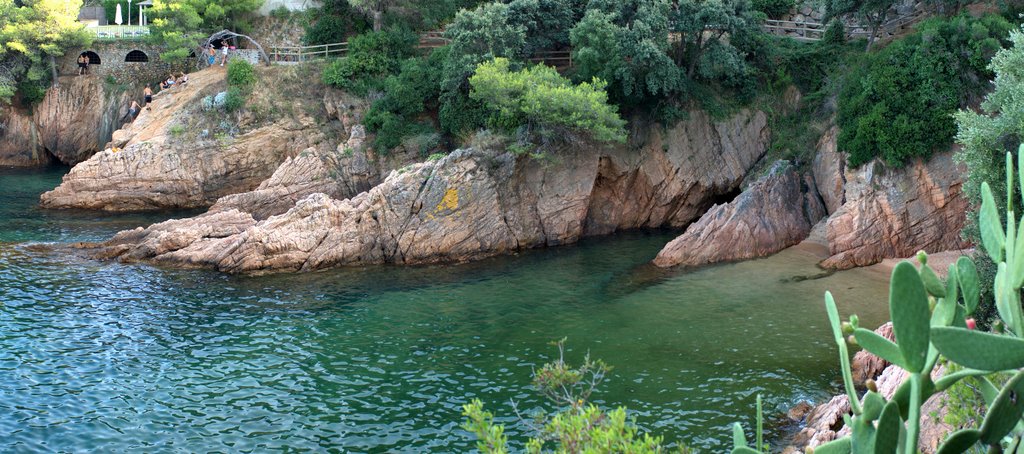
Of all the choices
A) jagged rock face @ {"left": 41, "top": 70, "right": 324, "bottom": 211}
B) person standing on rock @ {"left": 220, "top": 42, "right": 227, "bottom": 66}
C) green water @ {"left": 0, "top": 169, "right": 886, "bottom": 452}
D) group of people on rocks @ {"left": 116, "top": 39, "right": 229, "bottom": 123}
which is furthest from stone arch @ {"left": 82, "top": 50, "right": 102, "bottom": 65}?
green water @ {"left": 0, "top": 169, "right": 886, "bottom": 452}

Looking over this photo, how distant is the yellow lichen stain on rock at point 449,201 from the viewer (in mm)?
36156

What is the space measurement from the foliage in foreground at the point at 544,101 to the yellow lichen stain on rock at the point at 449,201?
4035 millimetres

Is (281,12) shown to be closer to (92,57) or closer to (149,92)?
(149,92)

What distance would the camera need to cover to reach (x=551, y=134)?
1478 inches

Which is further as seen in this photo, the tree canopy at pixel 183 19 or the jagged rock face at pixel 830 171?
the tree canopy at pixel 183 19

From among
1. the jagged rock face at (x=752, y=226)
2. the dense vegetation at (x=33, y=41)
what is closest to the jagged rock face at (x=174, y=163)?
the dense vegetation at (x=33, y=41)

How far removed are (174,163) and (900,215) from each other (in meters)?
34.0

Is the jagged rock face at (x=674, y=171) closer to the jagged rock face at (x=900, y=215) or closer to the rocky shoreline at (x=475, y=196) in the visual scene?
the rocky shoreline at (x=475, y=196)

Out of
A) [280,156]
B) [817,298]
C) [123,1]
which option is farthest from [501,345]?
[123,1]

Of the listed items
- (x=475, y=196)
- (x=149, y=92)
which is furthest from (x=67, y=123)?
(x=475, y=196)

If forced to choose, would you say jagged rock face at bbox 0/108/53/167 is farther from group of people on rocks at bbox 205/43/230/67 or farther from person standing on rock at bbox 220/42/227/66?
person standing on rock at bbox 220/42/227/66

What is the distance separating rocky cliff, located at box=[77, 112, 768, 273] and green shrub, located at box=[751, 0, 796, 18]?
9.02 meters

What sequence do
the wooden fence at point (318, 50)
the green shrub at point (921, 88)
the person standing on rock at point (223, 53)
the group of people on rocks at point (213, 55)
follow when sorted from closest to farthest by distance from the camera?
the green shrub at point (921, 88) < the wooden fence at point (318, 50) < the person standing on rock at point (223, 53) < the group of people on rocks at point (213, 55)

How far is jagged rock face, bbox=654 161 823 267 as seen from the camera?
114 ft
